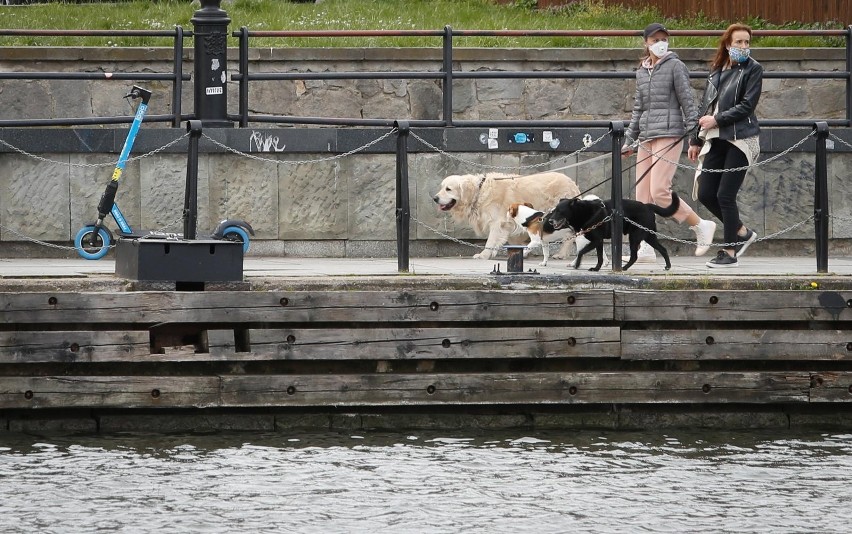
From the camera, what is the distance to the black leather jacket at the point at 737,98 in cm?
1205

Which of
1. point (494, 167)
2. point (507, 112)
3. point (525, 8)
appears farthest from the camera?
point (525, 8)

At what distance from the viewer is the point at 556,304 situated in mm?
10211

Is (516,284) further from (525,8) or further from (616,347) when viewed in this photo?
(525,8)

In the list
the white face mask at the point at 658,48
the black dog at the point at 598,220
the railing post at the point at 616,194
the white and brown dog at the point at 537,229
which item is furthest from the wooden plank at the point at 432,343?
the white face mask at the point at 658,48

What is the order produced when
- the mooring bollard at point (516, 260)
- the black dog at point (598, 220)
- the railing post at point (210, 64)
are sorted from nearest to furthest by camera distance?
the mooring bollard at point (516, 260), the black dog at point (598, 220), the railing post at point (210, 64)

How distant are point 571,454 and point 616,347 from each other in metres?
0.96

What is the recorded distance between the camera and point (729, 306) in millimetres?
10227

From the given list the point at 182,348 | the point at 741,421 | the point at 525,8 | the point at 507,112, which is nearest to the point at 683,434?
the point at 741,421

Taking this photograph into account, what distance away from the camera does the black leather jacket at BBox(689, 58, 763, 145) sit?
12.0 metres

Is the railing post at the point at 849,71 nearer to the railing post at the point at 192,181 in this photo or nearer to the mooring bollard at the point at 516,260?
the mooring bollard at the point at 516,260

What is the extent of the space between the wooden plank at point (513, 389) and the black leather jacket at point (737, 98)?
2.59 meters

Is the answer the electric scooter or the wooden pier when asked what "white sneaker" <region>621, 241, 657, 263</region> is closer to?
the wooden pier

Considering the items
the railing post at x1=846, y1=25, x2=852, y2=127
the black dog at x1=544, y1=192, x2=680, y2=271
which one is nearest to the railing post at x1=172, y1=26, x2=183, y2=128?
the black dog at x1=544, y1=192, x2=680, y2=271

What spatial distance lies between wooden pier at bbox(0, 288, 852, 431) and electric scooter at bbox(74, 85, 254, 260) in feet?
8.93
